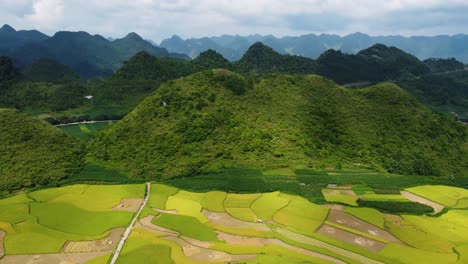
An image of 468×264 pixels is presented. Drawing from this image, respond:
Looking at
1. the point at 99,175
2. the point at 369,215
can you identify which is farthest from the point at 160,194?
the point at 369,215

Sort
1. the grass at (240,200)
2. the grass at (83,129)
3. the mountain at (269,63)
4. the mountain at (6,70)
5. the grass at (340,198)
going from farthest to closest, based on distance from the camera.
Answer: the mountain at (269,63) → the mountain at (6,70) → the grass at (83,129) → the grass at (340,198) → the grass at (240,200)

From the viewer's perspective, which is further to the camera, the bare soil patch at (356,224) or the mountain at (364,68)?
the mountain at (364,68)

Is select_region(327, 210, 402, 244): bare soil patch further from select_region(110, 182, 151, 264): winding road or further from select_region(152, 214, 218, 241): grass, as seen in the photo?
select_region(110, 182, 151, 264): winding road

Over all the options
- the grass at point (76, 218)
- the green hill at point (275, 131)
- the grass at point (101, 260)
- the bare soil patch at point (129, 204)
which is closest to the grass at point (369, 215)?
the green hill at point (275, 131)

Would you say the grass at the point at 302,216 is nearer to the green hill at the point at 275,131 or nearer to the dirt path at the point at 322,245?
the dirt path at the point at 322,245

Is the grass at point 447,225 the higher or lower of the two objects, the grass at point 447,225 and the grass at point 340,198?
the lower

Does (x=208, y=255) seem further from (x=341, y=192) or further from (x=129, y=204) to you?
(x=341, y=192)

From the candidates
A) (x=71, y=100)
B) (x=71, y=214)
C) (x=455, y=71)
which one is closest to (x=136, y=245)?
(x=71, y=214)
